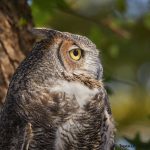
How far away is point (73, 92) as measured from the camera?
3689 mm

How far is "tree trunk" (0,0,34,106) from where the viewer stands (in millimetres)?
4293

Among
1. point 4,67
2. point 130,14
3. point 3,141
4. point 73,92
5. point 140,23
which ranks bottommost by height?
point 3,141

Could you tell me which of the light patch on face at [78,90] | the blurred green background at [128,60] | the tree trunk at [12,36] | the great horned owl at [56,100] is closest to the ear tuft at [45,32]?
the great horned owl at [56,100]

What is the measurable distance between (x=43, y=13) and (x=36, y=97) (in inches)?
45.1

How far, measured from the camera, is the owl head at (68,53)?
12.1 ft

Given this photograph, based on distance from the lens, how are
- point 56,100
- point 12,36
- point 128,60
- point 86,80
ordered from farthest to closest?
point 128,60 → point 12,36 → point 86,80 → point 56,100

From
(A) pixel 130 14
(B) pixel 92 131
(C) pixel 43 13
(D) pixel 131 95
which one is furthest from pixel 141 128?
(B) pixel 92 131

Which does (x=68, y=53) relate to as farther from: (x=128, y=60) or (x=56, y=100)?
(x=128, y=60)

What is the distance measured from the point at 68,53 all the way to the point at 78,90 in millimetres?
190

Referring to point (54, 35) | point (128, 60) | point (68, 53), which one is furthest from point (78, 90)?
point (128, 60)

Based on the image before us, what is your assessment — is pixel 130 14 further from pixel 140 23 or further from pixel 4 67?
pixel 140 23

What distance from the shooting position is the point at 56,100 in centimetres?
368

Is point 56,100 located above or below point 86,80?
below

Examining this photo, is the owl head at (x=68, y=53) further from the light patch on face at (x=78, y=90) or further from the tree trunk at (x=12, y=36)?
the tree trunk at (x=12, y=36)
